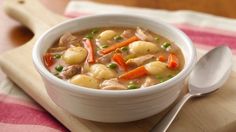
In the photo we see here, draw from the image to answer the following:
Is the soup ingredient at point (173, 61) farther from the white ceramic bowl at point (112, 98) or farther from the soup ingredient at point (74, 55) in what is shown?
the soup ingredient at point (74, 55)

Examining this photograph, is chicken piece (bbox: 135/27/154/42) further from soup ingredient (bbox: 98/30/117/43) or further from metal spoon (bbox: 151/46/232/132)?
metal spoon (bbox: 151/46/232/132)

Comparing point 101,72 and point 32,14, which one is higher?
point 101,72

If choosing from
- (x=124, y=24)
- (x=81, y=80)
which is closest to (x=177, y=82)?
(x=81, y=80)

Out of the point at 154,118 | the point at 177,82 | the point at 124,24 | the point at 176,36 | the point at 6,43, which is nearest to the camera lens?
the point at 177,82

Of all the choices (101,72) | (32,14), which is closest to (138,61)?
(101,72)

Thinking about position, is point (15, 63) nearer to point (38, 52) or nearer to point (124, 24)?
point (38, 52)

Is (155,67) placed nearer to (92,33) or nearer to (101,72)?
(101,72)

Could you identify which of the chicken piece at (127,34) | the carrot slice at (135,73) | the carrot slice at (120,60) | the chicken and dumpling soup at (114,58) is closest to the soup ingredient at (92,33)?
the chicken and dumpling soup at (114,58)
